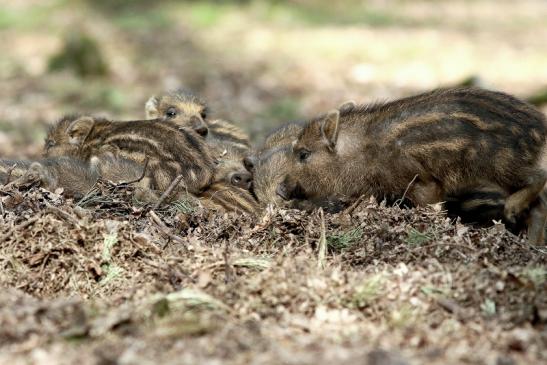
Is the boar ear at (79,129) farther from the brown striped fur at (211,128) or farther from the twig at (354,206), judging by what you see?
the twig at (354,206)

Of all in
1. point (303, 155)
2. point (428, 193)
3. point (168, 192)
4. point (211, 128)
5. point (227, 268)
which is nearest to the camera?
point (227, 268)

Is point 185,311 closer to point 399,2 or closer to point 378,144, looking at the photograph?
point 378,144

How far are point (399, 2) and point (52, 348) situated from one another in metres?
18.6

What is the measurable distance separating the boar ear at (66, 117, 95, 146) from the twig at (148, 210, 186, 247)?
182 cm

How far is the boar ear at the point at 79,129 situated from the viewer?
6883 millimetres

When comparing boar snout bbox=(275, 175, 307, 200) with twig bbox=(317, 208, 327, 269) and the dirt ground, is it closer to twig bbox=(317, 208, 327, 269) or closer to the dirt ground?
the dirt ground

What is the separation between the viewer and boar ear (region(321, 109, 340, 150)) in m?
6.50

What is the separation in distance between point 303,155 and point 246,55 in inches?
328

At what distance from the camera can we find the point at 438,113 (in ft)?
19.4

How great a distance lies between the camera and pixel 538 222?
599 centimetres

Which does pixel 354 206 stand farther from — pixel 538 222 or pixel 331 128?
pixel 538 222

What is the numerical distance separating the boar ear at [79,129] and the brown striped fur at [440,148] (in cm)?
164

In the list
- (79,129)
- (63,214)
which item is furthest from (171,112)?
(63,214)

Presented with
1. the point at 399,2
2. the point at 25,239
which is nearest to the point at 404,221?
the point at 25,239
